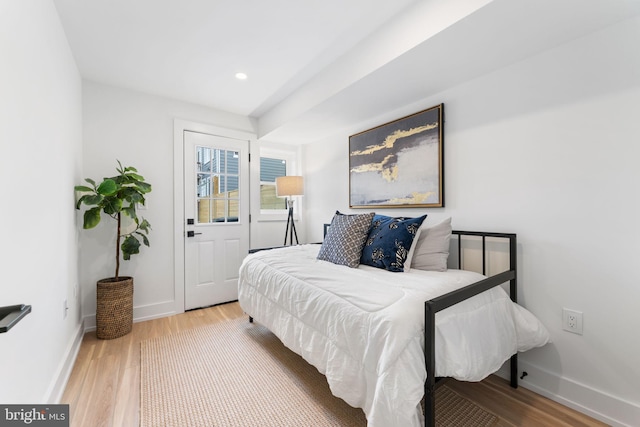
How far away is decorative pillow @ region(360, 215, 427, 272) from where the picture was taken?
1899 millimetres

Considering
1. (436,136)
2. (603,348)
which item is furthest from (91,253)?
(603,348)

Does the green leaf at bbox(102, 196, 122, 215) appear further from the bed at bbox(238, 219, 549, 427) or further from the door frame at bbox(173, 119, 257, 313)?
the bed at bbox(238, 219, 549, 427)

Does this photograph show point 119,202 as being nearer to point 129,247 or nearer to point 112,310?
point 129,247

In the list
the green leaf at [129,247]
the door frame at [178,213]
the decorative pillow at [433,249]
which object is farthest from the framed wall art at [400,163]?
the green leaf at [129,247]

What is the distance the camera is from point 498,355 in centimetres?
137

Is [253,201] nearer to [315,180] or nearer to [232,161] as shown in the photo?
[232,161]

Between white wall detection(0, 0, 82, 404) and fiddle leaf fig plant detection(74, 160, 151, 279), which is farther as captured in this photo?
fiddle leaf fig plant detection(74, 160, 151, 279)

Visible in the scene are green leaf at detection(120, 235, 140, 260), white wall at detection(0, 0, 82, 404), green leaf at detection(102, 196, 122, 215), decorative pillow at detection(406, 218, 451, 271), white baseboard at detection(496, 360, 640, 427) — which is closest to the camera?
white wall at detection(0, 0, 82, 404)

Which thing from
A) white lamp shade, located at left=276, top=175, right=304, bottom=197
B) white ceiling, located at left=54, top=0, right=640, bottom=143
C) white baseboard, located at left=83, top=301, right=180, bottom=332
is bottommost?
white baseboard, located at left=83, top=301, right=180, bottom=332

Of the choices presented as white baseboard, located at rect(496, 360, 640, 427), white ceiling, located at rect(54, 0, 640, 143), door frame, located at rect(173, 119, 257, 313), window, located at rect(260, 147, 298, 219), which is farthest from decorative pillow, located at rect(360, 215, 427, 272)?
door frame, located at rect(173, 119, 257, 313)

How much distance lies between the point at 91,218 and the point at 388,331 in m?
2.49

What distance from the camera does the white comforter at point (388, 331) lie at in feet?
3.56

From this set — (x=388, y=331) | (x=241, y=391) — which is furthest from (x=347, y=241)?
(x=241, y=391)

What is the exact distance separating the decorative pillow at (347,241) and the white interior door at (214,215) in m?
1.52
